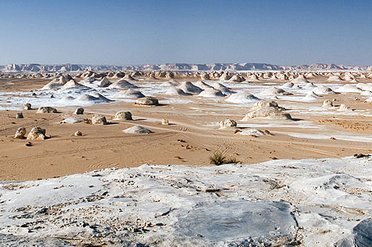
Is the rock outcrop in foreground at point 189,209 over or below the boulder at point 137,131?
over

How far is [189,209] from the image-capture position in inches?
232

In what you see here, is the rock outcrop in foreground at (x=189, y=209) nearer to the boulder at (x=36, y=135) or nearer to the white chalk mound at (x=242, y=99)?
the boulder at (x=36, y=135)

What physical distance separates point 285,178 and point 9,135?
48.4ft

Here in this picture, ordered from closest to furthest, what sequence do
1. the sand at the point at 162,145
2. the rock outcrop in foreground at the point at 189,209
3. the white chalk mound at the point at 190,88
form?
the rock outcrop in foreground at the point at 189,209 < the sand at the point at 162,145 < the white chalk mound at the point at 190,88

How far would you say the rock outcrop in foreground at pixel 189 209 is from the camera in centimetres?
498

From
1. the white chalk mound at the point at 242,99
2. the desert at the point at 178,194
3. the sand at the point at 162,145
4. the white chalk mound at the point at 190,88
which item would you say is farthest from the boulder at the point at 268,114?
the white chalk mound at the point at 190,88

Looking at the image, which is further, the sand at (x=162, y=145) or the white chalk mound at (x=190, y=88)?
the white chalk mound at (x=190, y=88)

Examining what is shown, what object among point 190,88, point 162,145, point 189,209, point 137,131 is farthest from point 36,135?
point 190,88

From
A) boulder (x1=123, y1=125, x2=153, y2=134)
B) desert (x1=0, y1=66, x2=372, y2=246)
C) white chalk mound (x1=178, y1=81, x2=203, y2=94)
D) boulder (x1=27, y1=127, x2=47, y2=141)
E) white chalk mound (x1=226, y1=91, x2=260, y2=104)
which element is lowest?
white chalk mound (x1=178, y1=81, x2=203, y2=94)

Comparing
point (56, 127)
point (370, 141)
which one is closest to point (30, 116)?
point (56, 127)

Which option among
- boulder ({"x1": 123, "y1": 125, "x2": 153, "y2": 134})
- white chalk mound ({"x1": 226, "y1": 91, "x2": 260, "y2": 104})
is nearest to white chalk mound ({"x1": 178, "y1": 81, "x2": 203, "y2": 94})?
white chalk mound ({"x1": 226, "y1": 91, "x2": 260, "y2": 104})

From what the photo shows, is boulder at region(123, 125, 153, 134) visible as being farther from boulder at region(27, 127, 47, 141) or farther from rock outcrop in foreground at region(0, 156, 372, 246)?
rock outcrop in foreground at region(0, 156, 372, 246)

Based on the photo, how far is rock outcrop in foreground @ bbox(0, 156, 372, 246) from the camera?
4.98m

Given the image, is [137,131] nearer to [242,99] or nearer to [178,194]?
[178,194]
